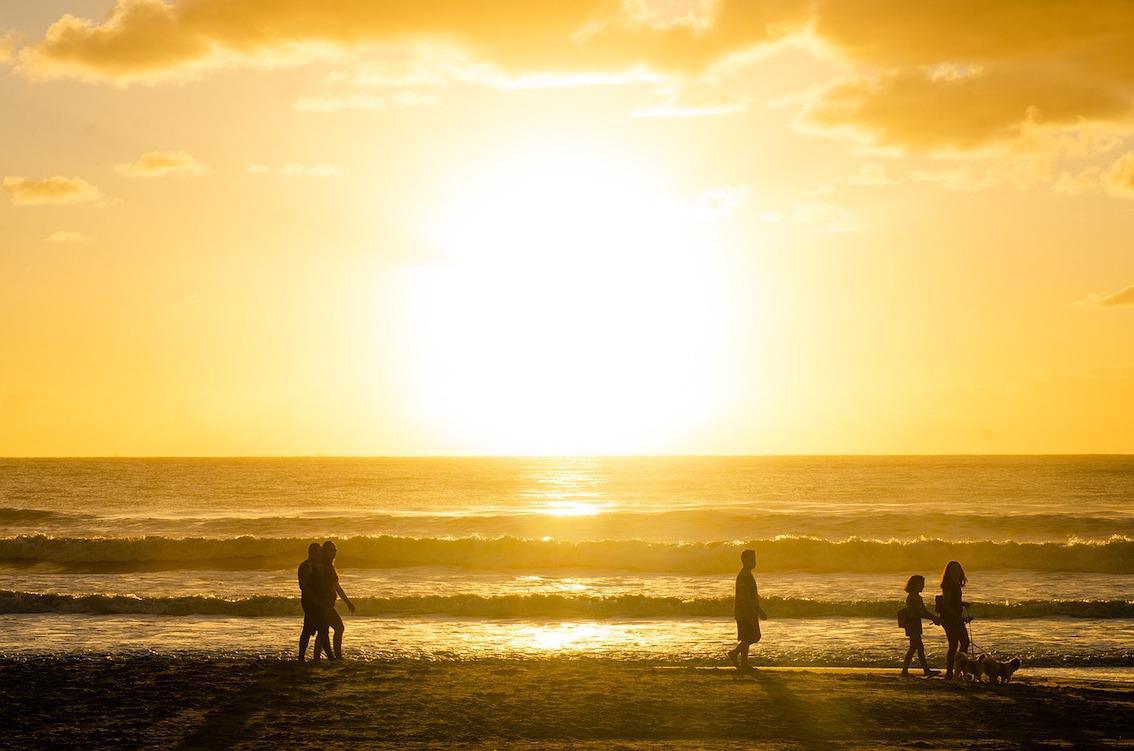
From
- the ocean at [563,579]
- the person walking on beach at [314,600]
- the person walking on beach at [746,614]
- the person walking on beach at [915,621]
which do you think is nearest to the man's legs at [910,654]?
the person walking on beach at [915,621]

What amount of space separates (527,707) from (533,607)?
38.2 ft

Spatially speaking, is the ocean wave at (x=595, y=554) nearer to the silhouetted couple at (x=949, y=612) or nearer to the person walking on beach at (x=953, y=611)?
the silhouetted couple at (x=949, y=612)

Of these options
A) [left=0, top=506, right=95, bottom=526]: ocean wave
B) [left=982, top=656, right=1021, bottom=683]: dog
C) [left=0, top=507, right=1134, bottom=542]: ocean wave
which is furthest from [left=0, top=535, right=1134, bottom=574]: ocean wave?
[left=982, top=656, right=1021, bottom=683]: dog

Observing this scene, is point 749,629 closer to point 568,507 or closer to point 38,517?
point 38,517

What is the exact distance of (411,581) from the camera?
32.1 m

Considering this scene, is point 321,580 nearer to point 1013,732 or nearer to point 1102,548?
point 1013,732

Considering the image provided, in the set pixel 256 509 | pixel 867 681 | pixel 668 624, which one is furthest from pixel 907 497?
pixel 867 681

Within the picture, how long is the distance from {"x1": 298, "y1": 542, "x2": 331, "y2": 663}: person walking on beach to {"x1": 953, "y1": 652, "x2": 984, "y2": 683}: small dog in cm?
999


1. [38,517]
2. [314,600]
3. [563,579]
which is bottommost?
[563,579]

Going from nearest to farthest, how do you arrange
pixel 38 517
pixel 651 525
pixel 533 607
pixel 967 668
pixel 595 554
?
pixel 967 668 < pixel 533 607 < pixel 595 554 < pixel 651 525 < pixel 38 517

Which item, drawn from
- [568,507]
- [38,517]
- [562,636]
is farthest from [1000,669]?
[568,507]

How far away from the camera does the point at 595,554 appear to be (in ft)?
126

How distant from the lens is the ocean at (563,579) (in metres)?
19.9

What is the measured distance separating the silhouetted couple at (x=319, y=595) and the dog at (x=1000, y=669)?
31.8ft
